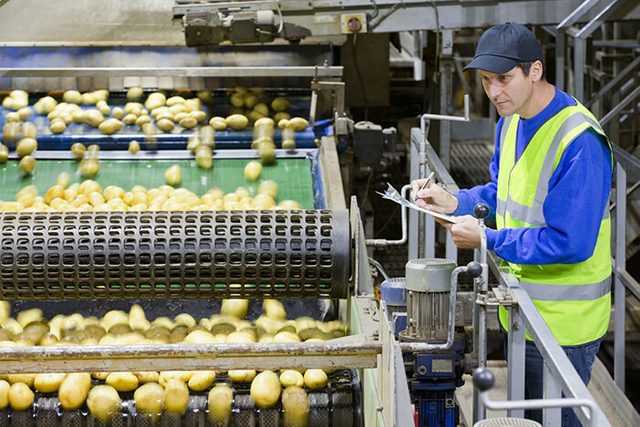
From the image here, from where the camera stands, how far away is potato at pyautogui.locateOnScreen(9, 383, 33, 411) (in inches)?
90.4

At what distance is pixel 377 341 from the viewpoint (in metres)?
2.00

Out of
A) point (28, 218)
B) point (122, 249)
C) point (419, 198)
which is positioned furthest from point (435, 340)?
point (28, 218)

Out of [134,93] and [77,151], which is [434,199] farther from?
[134,93]

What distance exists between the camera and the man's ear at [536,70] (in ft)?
6.89

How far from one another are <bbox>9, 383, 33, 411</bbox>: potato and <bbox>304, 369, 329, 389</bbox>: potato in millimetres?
731

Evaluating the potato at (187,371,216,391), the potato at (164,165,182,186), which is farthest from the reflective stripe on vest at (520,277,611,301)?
the potato at (164,165,182,186)

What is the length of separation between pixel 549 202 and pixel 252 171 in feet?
6.79

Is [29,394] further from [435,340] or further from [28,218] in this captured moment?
[435,340]

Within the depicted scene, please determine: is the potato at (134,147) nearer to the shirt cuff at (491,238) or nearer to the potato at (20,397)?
the potato at (20,397)

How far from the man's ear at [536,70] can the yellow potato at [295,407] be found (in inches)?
39.5

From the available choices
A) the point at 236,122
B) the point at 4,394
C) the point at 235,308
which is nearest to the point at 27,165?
the point at 236,122

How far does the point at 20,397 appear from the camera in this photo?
2293 millimetres

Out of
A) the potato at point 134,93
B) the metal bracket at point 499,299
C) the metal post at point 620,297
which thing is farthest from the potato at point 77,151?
the metal bracket at point 499,299

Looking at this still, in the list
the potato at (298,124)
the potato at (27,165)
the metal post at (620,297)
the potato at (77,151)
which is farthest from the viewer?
the potato at (298,124)
